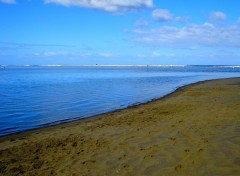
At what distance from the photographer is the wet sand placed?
7.46m

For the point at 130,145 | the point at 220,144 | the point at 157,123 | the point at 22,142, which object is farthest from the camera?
the point at 157,123

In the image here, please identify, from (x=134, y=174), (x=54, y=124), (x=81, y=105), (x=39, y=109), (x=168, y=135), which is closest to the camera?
(x=134, y=174)

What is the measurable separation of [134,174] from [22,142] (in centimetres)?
583

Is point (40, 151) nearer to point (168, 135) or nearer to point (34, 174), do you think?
point (34, 174)

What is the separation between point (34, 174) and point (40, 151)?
7.35 ft

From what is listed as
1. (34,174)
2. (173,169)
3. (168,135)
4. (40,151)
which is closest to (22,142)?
(40,151)

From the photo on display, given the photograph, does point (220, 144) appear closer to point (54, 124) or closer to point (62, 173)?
point (62, 173)

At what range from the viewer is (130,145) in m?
9.64

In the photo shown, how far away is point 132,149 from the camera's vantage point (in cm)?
913

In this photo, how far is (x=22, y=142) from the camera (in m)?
11.2

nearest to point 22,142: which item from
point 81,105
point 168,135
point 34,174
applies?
point 34,174

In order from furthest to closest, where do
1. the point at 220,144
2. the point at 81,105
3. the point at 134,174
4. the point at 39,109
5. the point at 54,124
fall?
the point at 81,105, the point at 39,109, the point at 54,124, the point at 220,144, the point at 134,174

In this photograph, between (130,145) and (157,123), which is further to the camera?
(157,123)

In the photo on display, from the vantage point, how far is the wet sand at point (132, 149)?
7.46m
